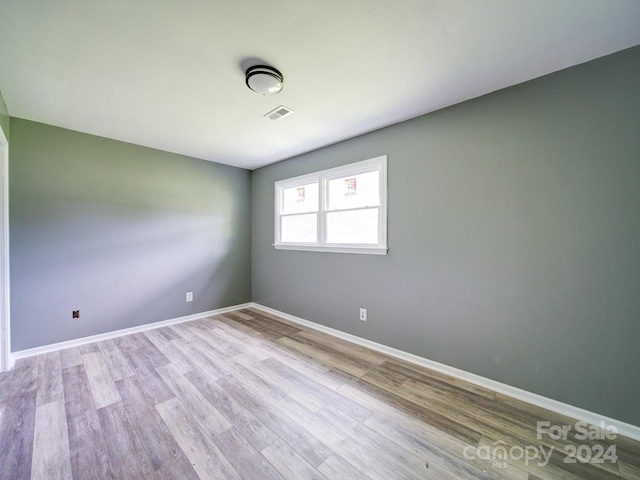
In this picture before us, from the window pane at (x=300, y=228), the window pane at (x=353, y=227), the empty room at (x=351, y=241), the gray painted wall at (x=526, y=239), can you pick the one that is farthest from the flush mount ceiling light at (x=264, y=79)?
the window pane at (x=300, y=228)

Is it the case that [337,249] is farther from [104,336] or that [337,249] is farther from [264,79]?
[104,336]

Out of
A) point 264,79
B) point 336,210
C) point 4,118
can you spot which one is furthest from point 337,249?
point 4,118

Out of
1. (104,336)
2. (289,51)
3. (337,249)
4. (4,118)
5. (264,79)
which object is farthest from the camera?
(337,249)

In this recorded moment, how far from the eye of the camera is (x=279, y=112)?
94.4 inches

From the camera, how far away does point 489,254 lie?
6.77 feet

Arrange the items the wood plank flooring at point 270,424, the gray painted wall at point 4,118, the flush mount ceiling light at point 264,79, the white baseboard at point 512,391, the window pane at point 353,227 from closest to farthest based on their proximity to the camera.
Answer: the wood plank flooring at point 270,424 < the white baseboard at point 512,391 < the flush mount ceiling light at point 264,79 < the gray painted wall at point 4,118 < the window pane at point 353,227

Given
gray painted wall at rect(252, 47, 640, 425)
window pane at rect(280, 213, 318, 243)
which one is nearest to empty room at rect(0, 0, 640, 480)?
gray painted wall at rect(252, 47, 640, 425)

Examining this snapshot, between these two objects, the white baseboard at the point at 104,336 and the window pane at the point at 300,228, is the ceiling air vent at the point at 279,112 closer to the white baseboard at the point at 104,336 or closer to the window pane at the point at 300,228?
the window pane at the point at 300,228

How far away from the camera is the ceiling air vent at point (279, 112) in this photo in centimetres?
234

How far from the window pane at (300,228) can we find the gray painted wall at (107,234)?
3.40ft

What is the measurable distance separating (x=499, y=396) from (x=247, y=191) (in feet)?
14.1

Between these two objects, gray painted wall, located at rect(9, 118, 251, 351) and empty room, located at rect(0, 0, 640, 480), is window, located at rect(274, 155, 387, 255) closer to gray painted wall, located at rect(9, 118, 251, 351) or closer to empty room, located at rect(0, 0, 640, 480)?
empty room, located at rect(0, 0, 640, 480)

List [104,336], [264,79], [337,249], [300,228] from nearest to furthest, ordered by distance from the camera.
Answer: [264,79], [104,336], [337,249], [300,228]

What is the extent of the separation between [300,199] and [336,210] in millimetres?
794
